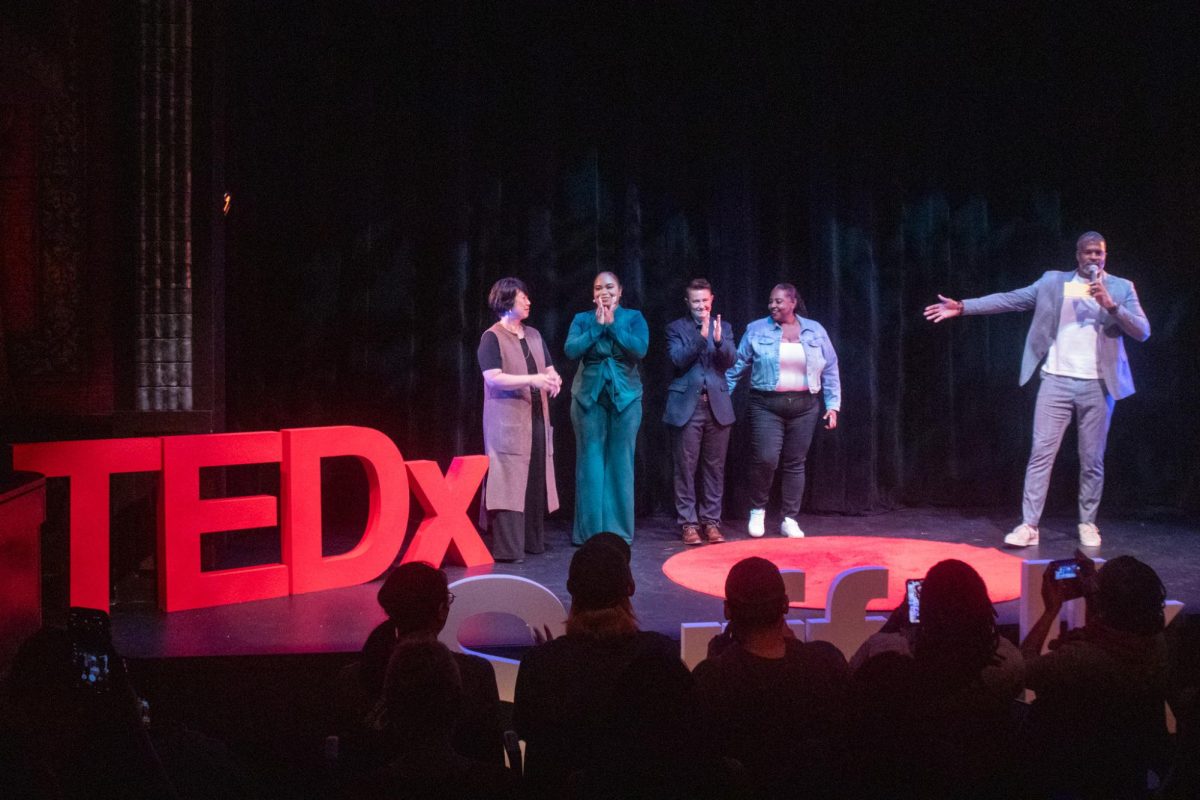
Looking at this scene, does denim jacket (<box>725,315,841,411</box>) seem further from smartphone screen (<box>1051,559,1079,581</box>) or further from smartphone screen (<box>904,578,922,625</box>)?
smartphone screen (<box>904,578,922,625</box>)

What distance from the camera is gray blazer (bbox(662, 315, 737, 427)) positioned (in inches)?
249

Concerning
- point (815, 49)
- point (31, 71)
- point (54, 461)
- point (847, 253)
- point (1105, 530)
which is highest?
point (815, 49)

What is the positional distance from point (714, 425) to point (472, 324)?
165 centimetres

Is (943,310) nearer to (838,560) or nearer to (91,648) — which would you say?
(838,560)

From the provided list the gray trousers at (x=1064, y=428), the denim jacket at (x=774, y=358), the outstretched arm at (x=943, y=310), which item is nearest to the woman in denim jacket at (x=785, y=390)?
the denim jacket at (x=774, y=358)

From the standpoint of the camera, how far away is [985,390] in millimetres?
7680

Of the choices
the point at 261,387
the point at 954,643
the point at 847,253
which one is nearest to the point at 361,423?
the point at 261,387

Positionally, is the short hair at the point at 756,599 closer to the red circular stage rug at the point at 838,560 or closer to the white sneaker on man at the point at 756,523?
the red circular stage rug at the point at 838,560

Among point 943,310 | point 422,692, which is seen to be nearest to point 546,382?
point 943,310

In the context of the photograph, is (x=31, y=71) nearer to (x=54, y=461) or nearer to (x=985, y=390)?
(x=54, y=461)

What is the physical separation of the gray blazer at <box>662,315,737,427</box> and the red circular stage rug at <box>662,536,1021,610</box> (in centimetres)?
78

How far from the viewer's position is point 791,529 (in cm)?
657

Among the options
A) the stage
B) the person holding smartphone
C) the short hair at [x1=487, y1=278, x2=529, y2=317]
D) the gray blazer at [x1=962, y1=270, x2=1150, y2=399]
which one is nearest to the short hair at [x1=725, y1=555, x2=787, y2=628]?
the person holding smartphone

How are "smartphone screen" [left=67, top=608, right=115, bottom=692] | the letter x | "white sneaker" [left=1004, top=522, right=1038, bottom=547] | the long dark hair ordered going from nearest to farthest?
"smartphone screen" [left=67, top=608, right=115, bottom=692], the long dark hair, the letter x, "white sneaker" [left=1004, top=522, right=1038, bottom=547]
